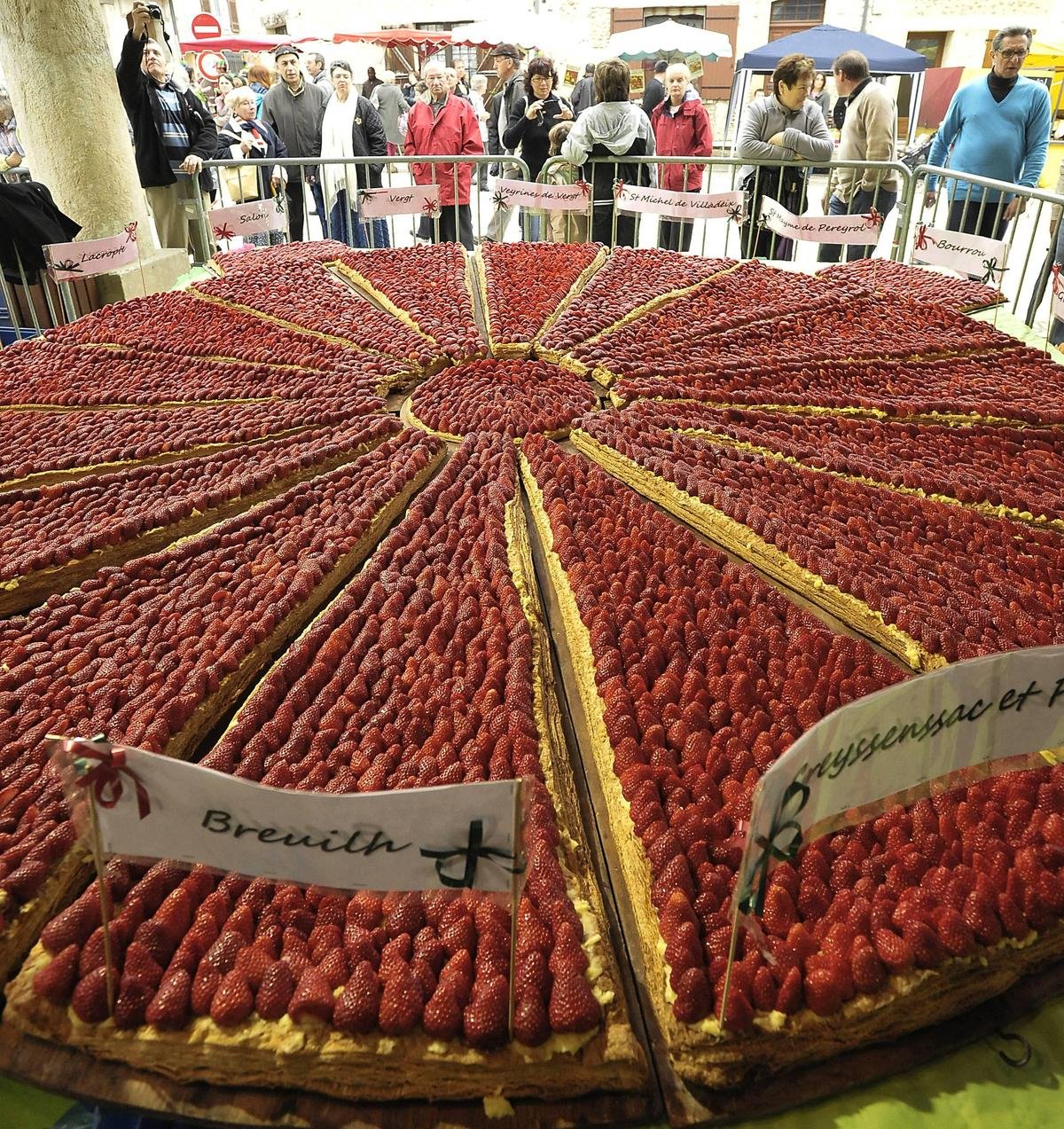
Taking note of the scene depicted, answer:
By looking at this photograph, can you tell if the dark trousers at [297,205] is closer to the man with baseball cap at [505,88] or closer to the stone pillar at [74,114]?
the man with baseball cap at [505,88]

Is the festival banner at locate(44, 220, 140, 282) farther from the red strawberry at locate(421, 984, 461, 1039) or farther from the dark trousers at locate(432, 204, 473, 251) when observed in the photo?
the red strawberry at locate(421, 984, 461, 1039)

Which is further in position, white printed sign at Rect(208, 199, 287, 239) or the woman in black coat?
the woman in black coat

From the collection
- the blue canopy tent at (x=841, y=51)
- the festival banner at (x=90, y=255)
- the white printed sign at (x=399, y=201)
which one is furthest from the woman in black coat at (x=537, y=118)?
the blue canopy tent at (x=841, y=51)

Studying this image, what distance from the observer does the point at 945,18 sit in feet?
77.2

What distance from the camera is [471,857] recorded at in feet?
4.33

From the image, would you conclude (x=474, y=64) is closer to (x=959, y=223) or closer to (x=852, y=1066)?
Answer: (x=959, y=223)

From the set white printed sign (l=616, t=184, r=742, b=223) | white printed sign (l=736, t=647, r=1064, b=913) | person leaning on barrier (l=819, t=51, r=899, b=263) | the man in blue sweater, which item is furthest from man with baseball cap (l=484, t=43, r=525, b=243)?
white printed sign (l=736, t=647, r=1064, b=913)

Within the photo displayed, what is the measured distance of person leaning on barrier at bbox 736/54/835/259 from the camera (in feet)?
22.7

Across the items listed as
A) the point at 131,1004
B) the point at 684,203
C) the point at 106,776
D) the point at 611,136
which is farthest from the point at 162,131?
the point at 131,1004

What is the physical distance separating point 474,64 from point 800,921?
36.2 m

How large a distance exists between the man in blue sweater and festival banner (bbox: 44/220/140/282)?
6.31 metres

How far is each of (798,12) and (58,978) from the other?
32.0m

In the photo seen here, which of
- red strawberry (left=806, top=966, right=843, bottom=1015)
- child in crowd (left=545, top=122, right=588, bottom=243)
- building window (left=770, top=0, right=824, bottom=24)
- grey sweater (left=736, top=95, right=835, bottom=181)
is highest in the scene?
building window (left=770, top=0, right=824, bottom=24)

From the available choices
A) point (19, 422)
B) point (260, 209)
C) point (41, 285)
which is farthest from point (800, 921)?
point (41, 285)
